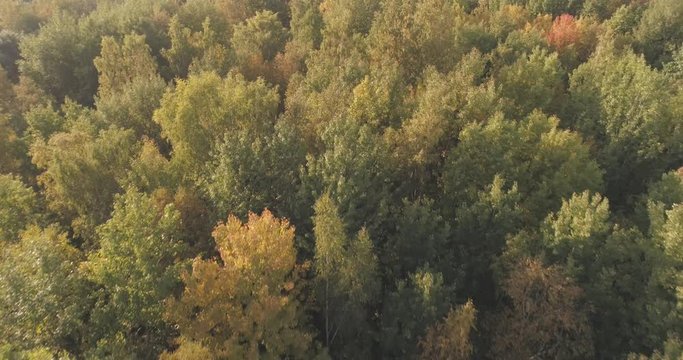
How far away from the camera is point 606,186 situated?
44.9m

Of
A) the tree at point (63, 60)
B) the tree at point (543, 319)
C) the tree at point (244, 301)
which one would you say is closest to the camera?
the tree at point (244, 301)

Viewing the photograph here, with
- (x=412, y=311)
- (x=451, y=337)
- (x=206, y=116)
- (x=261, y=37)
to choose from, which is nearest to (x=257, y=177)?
(x=206, y=116)

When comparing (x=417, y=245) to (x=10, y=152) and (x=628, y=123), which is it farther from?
(x=10, y=152)

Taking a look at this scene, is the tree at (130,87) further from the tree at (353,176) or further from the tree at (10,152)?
the tree at (353,176)

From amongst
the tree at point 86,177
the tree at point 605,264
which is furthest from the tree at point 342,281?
the tree at point 86,177

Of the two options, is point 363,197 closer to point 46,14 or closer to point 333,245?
point 333,245

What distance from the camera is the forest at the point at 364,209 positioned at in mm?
27922

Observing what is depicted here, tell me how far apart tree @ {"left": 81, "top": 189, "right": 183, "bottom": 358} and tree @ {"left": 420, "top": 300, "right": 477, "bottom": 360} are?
15055 millimetres

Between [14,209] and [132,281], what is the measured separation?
16.5 m

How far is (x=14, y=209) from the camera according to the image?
124 feet

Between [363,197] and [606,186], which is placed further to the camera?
[606,186]

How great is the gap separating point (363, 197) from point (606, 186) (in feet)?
83.2

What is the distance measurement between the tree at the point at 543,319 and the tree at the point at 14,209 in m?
35.1

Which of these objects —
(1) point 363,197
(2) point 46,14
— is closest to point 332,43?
(1) point 363,197
